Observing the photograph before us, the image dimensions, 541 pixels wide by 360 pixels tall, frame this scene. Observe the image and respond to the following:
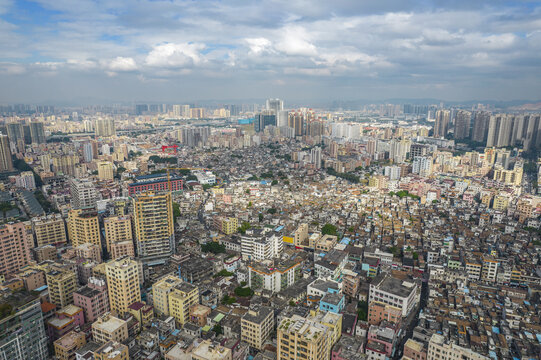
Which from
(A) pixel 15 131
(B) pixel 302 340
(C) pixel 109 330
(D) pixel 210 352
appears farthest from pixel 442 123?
(A) pixel 15 131

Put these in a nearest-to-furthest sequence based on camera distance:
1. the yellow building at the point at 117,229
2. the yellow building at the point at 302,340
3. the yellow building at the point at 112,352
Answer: the yellow building at the point at 302,340
the yellow building at the point at 112,352
the yellow building at the point at 117,229

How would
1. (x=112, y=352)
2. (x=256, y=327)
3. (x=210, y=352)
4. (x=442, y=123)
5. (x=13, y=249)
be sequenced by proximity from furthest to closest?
(x=442, y=123) → (x=13, y=249) → (x=256, y=327) → (x=112, y=352) → (x=210, y=352)

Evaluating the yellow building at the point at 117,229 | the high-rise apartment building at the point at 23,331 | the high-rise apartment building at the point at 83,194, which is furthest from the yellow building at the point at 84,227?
the high-rise apartment building at the point at 23,331

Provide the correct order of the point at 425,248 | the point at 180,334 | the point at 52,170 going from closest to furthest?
the point at 180,334, the point at 425,248, the point at 52,170

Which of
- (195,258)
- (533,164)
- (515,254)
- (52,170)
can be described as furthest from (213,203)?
(533,164)

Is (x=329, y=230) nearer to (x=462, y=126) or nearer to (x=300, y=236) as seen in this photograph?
(x=300, y=236)

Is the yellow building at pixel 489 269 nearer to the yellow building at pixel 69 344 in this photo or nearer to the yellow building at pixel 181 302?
the yellow building at pixel 181 302

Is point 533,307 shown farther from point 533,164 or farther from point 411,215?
point 533,164
